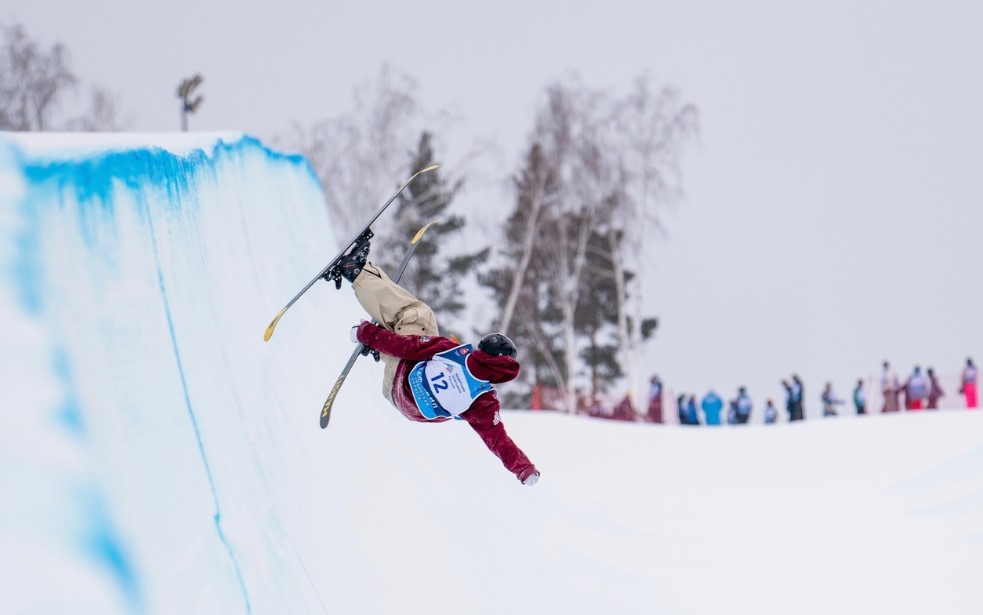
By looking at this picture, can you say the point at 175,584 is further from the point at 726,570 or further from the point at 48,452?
the point at 726,570

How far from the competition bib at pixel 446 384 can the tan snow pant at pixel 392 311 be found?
25cm

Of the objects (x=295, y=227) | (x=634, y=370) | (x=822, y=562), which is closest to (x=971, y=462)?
(x=822, y=562)

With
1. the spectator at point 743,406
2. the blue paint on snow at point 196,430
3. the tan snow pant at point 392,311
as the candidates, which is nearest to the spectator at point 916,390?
the spectator at point 743,406

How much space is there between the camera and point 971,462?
7.20 m

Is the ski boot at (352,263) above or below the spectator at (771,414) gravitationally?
above

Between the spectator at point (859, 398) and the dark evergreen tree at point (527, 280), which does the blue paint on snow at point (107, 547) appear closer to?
the spectator at point (859, 398)

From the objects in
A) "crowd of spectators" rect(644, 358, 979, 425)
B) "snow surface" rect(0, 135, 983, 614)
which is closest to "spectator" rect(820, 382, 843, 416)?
"crowd of spectators" rect(644, 358, 979, 425)

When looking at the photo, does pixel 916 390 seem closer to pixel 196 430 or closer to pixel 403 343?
pixel 403 343

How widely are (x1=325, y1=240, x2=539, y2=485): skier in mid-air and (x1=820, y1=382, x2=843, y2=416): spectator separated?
11243 millimetres

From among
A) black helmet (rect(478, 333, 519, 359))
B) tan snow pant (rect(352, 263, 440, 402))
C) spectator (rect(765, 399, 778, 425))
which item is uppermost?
tan snow pant (rect(352, 263, 440, 402))

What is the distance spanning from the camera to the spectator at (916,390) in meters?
13.4

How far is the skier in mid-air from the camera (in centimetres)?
390

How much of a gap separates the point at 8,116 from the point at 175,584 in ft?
64.3

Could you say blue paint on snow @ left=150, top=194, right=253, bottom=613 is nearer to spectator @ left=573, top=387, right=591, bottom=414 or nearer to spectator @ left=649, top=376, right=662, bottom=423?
spectator @ left=649, top=376, right=662, bottom=423
